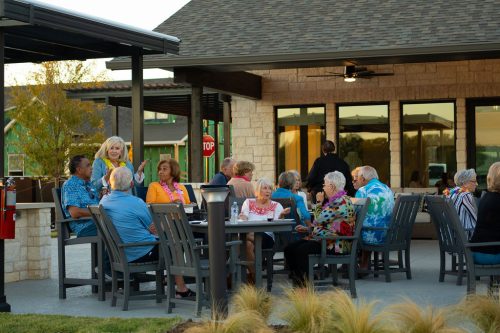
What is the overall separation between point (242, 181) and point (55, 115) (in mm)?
28226

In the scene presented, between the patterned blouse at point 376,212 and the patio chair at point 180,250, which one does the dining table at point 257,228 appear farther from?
the patterned blouse at point 376,212

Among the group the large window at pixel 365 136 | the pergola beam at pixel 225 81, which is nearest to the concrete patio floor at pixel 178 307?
the pergola beam at pixel 225 81

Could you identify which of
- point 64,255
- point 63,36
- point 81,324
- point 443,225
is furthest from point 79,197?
point 443,225

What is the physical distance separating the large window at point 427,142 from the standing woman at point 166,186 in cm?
958

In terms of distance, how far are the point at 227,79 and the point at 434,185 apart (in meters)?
4.50

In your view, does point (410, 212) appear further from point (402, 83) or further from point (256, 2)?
point (256, 2)

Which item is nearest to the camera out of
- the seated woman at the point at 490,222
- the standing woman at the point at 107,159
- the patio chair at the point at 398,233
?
the seated woman at the point at 490,222

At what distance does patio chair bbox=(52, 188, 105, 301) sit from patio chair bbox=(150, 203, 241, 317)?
1083mm

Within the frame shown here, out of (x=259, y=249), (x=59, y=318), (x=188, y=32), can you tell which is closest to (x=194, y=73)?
(x=188, y=32)

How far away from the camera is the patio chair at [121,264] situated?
9.82m

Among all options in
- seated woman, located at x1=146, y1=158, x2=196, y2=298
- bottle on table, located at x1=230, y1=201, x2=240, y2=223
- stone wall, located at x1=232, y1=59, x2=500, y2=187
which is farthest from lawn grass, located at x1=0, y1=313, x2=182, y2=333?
stone wall, located at x1=232, y1=59, x2=500, y2=187

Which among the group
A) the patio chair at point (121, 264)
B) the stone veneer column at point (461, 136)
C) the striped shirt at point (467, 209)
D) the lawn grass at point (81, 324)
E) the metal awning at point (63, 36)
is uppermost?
the metal awning at point (63, 36)

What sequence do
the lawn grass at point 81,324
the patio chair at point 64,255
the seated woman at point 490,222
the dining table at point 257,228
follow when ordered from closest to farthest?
the lawn grass at point 81,324 < the seated woman at point 490,222 < the dining table at point 257,228 < the patio chair at point 64,255

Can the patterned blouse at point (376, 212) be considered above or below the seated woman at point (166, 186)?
below
